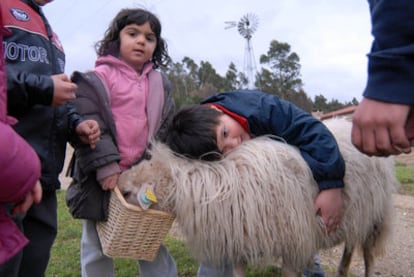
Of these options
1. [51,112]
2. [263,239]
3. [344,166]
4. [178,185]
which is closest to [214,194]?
[178,185]

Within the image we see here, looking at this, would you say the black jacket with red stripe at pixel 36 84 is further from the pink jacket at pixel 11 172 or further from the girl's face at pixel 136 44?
the girl's face at pixel 136 44

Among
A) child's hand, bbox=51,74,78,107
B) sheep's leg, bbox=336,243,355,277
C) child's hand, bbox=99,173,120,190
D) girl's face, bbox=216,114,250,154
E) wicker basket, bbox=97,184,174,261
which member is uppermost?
child's hand, bbox=51,74,78,107

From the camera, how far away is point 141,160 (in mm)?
2443

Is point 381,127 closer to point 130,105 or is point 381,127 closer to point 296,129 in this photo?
point 296,129

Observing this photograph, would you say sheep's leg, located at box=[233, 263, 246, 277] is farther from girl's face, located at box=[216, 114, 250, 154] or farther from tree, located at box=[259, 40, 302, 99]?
tree, located at box=[259, 40, 302, 99]

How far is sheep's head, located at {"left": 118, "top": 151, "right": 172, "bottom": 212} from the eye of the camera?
2.16 m

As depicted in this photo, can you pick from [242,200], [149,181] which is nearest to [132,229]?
[149,181]

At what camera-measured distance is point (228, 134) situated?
7.61 ft

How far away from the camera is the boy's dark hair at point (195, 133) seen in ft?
7.27

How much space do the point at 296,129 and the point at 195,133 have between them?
0.55 metres

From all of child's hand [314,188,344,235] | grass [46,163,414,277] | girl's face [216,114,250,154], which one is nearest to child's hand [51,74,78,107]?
girl's face [216,114,250,154]

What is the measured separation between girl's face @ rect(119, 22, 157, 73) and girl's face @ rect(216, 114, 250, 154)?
0.68 m

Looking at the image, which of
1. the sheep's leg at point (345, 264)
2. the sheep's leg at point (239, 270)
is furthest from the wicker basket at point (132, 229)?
the sheep's leg at point (345, 264)

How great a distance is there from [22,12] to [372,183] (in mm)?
2059
